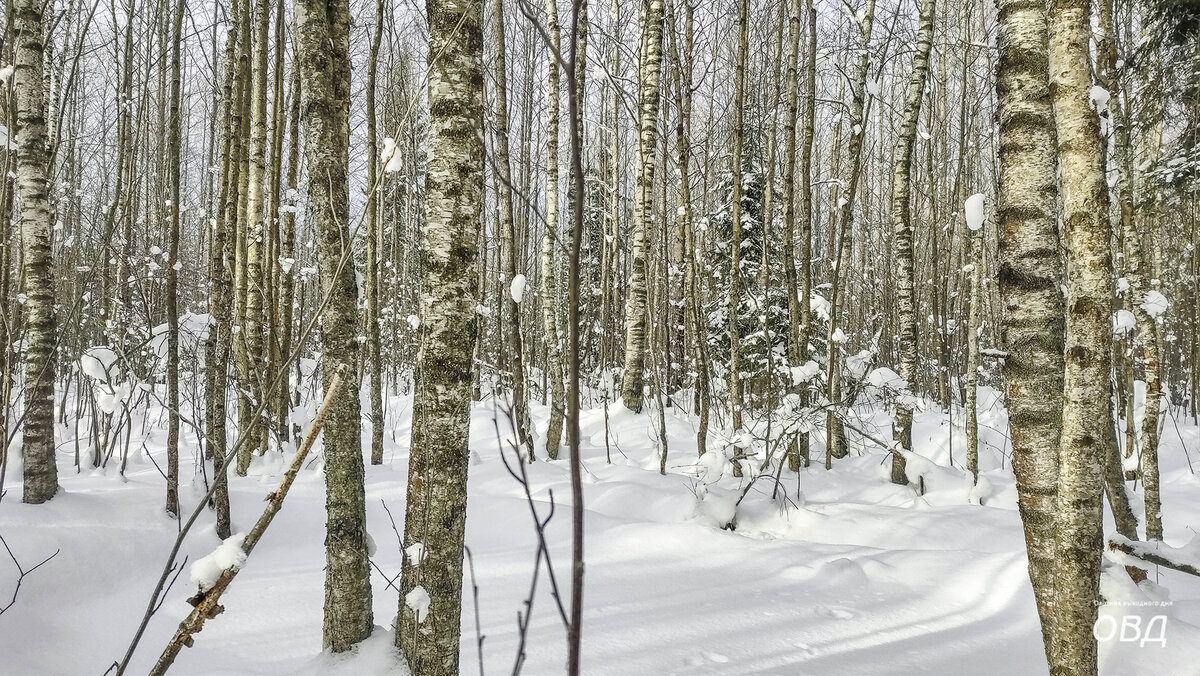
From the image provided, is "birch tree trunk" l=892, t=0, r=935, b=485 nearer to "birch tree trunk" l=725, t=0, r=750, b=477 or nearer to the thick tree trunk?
"birch tree trunk" l=725, t=0, r=750, b=477

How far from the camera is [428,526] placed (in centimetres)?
186

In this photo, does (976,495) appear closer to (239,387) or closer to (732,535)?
(732,535)

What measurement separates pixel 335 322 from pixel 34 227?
2918 mm

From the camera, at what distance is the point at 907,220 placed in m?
5.85

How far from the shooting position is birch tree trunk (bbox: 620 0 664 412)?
6.04 metres

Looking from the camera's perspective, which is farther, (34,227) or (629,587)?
(34,227)

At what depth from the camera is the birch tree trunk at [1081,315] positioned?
1591 millimetres

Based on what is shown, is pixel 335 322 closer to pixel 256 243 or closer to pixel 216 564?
pixel 216 564

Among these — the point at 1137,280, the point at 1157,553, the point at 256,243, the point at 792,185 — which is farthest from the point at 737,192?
the point at 256,243

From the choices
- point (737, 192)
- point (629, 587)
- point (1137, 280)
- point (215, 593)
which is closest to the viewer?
point (215, 593)

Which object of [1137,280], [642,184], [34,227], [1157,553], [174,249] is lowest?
[1157,553]

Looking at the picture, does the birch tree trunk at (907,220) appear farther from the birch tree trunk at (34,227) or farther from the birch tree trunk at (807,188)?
the birch tree trunk at (34,227)

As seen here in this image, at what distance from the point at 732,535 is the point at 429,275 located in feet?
9.21

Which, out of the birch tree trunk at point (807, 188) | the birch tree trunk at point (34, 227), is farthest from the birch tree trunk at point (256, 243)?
the birch tree trunk at point (807, 188)
